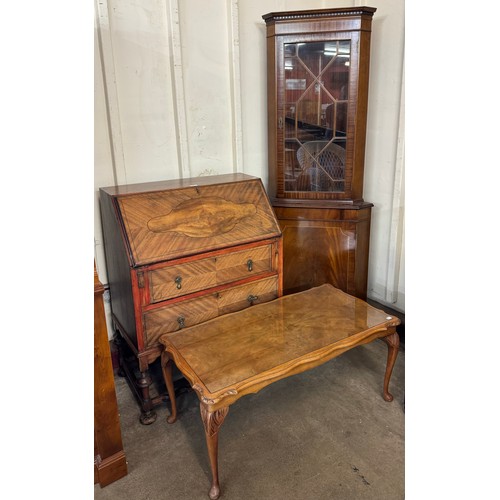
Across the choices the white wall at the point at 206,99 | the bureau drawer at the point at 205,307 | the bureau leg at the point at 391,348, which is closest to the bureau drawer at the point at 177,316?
the bureau drawer at the point at 205,307

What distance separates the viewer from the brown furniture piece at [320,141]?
7.66 ft

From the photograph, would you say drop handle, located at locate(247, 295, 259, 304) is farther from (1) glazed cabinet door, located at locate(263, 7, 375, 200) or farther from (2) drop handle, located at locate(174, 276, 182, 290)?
(1) glazed cabinet door, located at locate(263, 7, 375, 200)

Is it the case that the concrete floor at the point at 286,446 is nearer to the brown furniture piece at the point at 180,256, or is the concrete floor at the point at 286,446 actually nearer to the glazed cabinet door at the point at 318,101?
the brown furniture piece at the point at 180,256

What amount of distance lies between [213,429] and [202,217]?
3.19 feet

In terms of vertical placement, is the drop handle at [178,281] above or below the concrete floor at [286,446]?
above

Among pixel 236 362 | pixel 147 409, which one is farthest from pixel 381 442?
pixel 147 409

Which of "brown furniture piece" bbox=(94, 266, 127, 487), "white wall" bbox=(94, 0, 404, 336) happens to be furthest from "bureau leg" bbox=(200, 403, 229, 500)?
"white wall" bbox=(94, 0, 404, 336)

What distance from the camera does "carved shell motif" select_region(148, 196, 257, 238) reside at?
203 centimetres

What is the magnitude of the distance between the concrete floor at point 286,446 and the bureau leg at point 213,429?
54 millimetres

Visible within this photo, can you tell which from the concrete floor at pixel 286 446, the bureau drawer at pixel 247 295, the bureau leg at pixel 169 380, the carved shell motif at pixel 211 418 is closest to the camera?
the carved shell motif at pixel 211 418
